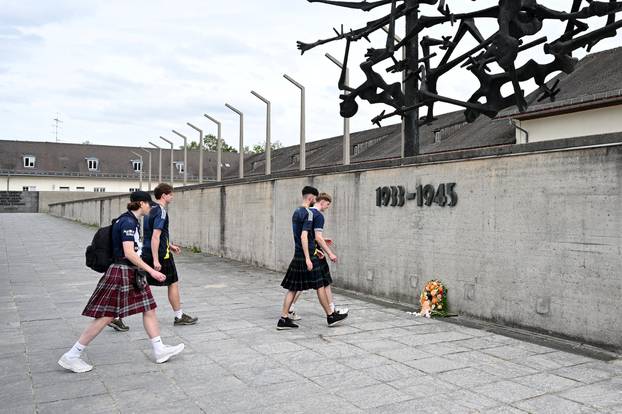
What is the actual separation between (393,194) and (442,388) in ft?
15.3

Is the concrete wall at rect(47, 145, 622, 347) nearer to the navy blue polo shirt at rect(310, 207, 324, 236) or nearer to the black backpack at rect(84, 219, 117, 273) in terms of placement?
the navy blue polo shirt at rect(310, 207, 324, 236)

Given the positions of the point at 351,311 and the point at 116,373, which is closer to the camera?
the point at 116,373

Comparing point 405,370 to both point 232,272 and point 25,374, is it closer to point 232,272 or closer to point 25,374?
point 25,374

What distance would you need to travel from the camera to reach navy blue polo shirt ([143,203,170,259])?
21.9 ft

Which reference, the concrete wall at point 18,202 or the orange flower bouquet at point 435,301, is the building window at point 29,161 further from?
the orange flower bouquet at point 435,301

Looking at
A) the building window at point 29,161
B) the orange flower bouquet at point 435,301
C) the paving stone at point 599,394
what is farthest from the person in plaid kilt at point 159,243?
the building window at point 29,161

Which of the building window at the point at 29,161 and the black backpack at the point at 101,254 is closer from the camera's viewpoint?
the black backpack at the point at 101,254

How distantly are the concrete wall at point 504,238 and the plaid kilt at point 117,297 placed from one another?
4.30 meters

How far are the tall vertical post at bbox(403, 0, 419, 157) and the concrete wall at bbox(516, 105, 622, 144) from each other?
9894 mm

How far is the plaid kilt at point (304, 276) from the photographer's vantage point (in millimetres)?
6965

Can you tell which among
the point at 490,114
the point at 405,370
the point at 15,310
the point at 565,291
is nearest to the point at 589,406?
the point at 405,370

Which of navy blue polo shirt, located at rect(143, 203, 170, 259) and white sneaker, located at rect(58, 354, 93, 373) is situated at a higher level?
navy blue polo shirt, located at rect(143, 203, 170, 259)

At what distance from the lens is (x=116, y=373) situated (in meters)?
5.22

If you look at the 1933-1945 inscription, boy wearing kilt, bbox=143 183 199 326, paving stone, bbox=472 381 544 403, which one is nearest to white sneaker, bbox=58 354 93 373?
boy wearing kilt, bbox=143 183 199 326
